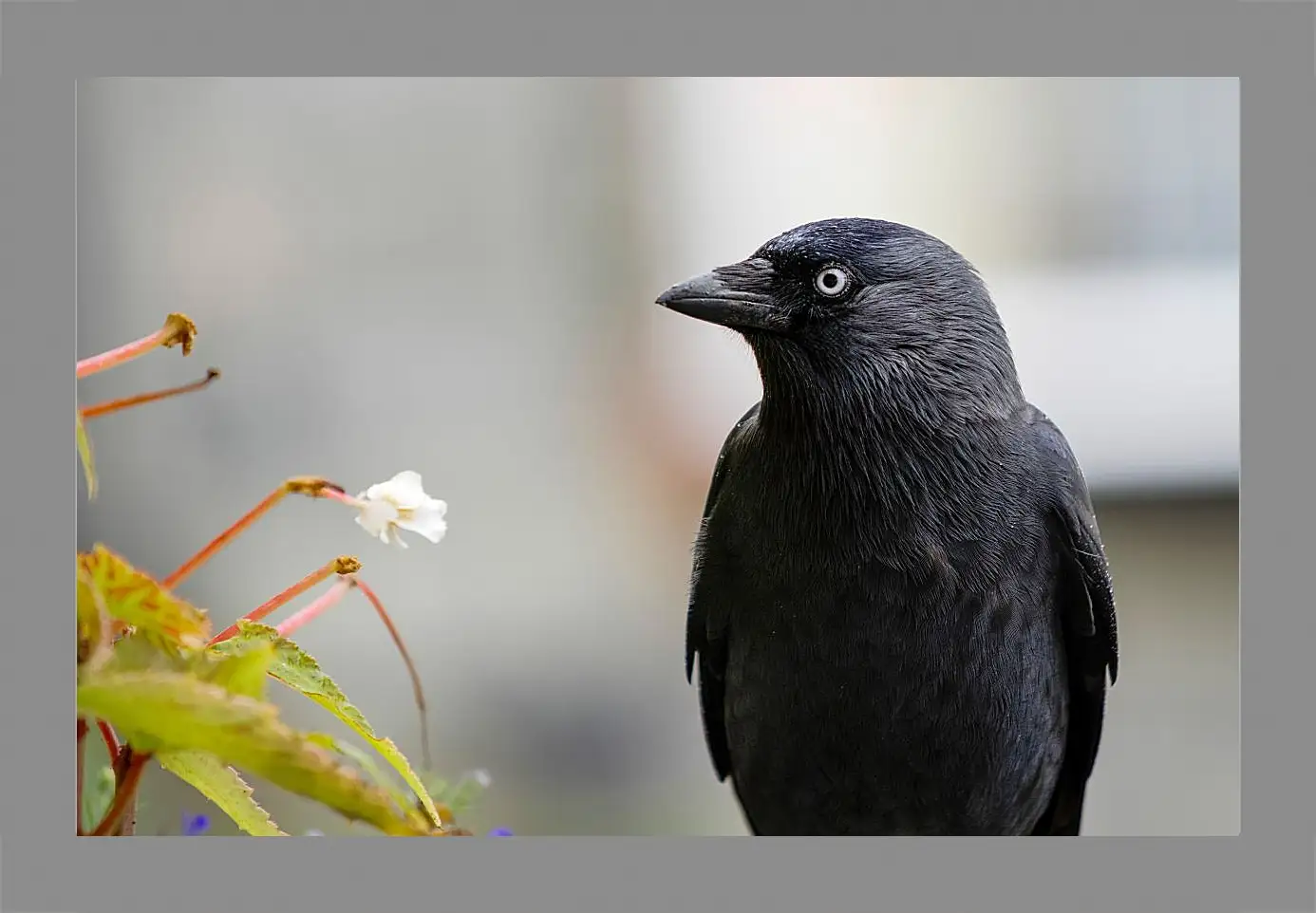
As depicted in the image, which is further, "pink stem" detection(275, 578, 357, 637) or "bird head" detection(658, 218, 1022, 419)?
"bird head" detection(658, 218, 1022, 419)

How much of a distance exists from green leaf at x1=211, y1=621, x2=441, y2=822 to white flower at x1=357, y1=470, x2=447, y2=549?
0.14m

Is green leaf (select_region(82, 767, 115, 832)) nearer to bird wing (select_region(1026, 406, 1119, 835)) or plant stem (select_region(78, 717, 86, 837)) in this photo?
plant stem (select_region(78, 717, 86, 837))

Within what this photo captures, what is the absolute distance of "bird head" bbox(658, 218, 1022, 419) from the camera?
1.35 metres

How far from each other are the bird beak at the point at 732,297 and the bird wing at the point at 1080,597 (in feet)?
1.27

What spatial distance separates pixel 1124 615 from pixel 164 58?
135 cm

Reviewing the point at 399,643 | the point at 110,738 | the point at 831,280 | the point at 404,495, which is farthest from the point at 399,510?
the point at 831,280

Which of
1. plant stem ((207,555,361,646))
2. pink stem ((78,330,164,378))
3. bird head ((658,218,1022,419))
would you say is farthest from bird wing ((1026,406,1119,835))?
pink stem ((78,330,164,378))

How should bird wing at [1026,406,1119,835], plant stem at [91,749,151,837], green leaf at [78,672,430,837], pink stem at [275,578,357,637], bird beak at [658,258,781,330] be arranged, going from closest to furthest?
green leaf at [78,672,430,837] → plant stem at [91,749,151,837] → pink stem at [275,578,357,637] → bird beak at [658,258,781,330] → bird wing at [1026,406,1119,835]

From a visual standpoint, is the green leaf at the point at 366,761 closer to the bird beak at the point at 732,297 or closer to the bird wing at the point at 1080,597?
the bird beak at the point at 732,297

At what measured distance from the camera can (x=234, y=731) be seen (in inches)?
26.0

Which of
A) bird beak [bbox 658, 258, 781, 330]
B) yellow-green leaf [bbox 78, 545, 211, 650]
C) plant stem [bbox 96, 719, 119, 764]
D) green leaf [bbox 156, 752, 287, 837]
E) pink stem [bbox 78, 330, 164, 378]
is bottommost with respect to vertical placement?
green leaf [bbox 156, 752, 287, 837]

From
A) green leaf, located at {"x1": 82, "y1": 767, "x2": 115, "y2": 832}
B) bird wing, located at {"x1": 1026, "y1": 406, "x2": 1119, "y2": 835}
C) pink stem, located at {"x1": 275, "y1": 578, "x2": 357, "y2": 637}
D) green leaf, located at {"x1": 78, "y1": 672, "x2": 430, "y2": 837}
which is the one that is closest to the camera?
green leaf, located at {"x1": 78, "y1": 672, "x2": 430, "y2": 837}

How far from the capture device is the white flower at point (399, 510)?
3.10ft

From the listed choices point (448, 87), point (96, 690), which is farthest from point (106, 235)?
point (96, 690)
